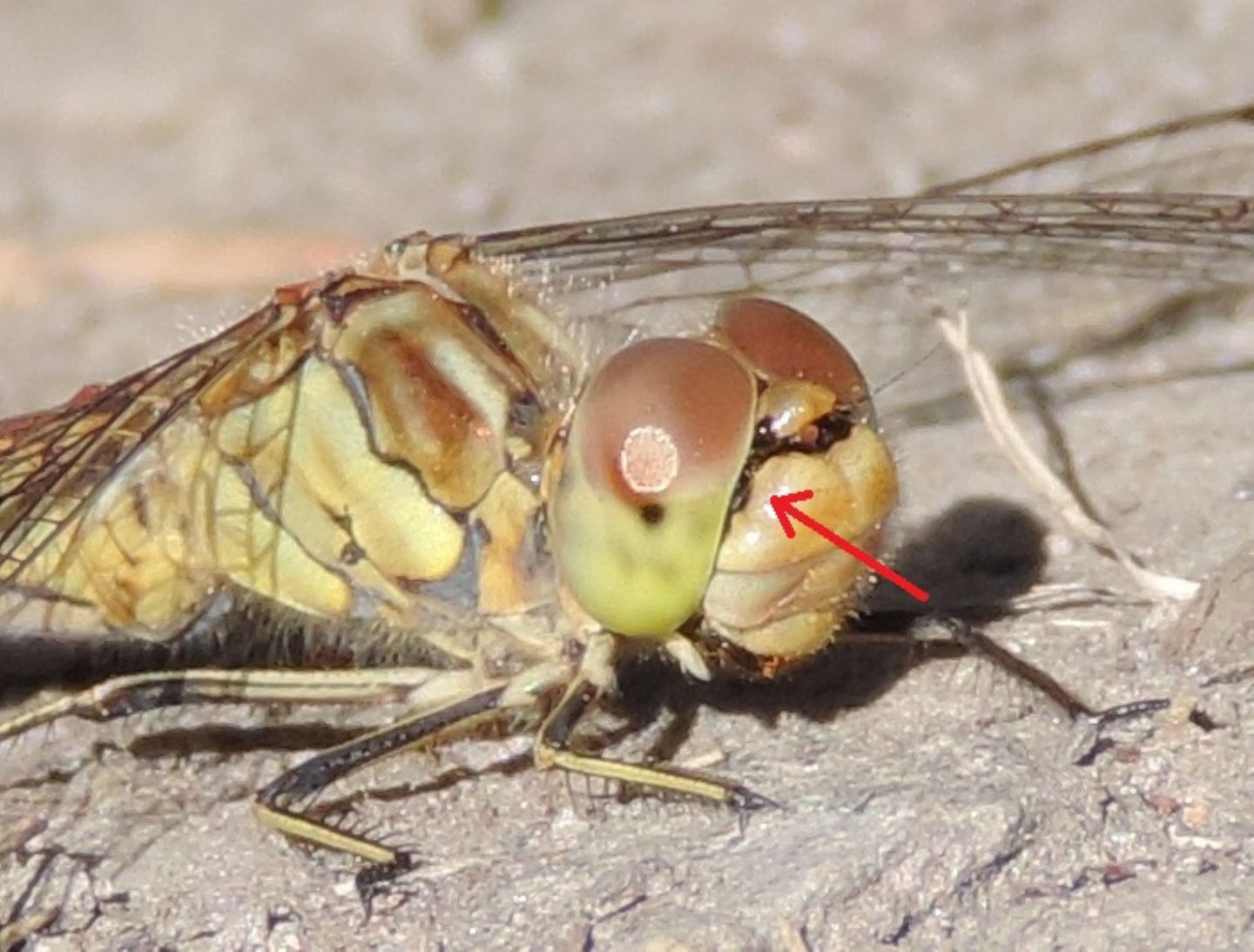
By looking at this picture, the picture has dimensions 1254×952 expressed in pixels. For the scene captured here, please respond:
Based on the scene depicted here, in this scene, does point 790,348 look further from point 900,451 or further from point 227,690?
point 227,690

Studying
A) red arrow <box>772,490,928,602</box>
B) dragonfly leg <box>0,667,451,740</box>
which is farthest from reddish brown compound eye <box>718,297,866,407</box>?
dragonfly leg <box>0,667,451,740</box>

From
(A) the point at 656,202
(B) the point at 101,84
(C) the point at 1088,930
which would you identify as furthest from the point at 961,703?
(B) the point at 101,84

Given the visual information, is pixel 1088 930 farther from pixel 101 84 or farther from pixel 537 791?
pixel 101 84

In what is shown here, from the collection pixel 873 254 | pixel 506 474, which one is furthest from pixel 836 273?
pixel 506 474

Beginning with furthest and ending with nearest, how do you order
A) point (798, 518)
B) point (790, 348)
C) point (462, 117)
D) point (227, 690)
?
point (462, 117)
point (227, 690)
point (790, 348)
point (798, 518)

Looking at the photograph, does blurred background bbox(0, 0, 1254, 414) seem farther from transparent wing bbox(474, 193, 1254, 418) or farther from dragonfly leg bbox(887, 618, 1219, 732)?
dragonfly leg bbox(887, 618, 1219, 732)
